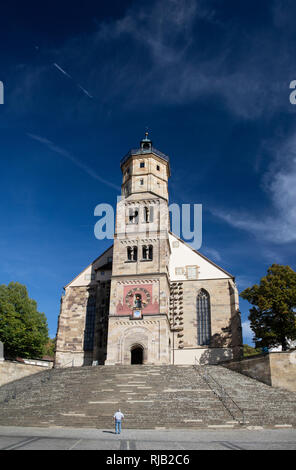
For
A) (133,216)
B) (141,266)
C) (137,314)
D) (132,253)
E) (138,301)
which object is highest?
(133,216)

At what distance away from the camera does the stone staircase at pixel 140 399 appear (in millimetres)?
19797

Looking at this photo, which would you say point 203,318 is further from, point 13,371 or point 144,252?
point 13,371

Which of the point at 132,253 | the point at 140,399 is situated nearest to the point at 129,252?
the point at 132,253

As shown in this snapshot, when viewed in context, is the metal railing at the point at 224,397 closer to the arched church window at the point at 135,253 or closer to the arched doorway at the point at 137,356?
the arched doorway at the point at 137,356

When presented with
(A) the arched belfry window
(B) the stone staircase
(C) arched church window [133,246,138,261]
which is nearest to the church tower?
(C) arched church window [133,246,138,261]

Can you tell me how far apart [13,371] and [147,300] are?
14.4m

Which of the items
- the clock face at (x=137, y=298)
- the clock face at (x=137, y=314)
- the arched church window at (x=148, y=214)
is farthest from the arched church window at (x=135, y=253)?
the clock face at (x=137, y=314)

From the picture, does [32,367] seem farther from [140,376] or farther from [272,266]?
[272,266]

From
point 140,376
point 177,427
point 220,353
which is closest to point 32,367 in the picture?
point 140,376

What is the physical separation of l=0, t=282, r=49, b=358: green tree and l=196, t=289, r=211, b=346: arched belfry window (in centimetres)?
1741

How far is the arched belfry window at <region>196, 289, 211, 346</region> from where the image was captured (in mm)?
39844

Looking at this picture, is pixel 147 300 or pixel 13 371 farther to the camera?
pixel 147 300

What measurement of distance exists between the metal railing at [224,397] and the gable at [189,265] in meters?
14.5

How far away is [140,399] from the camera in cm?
2316
